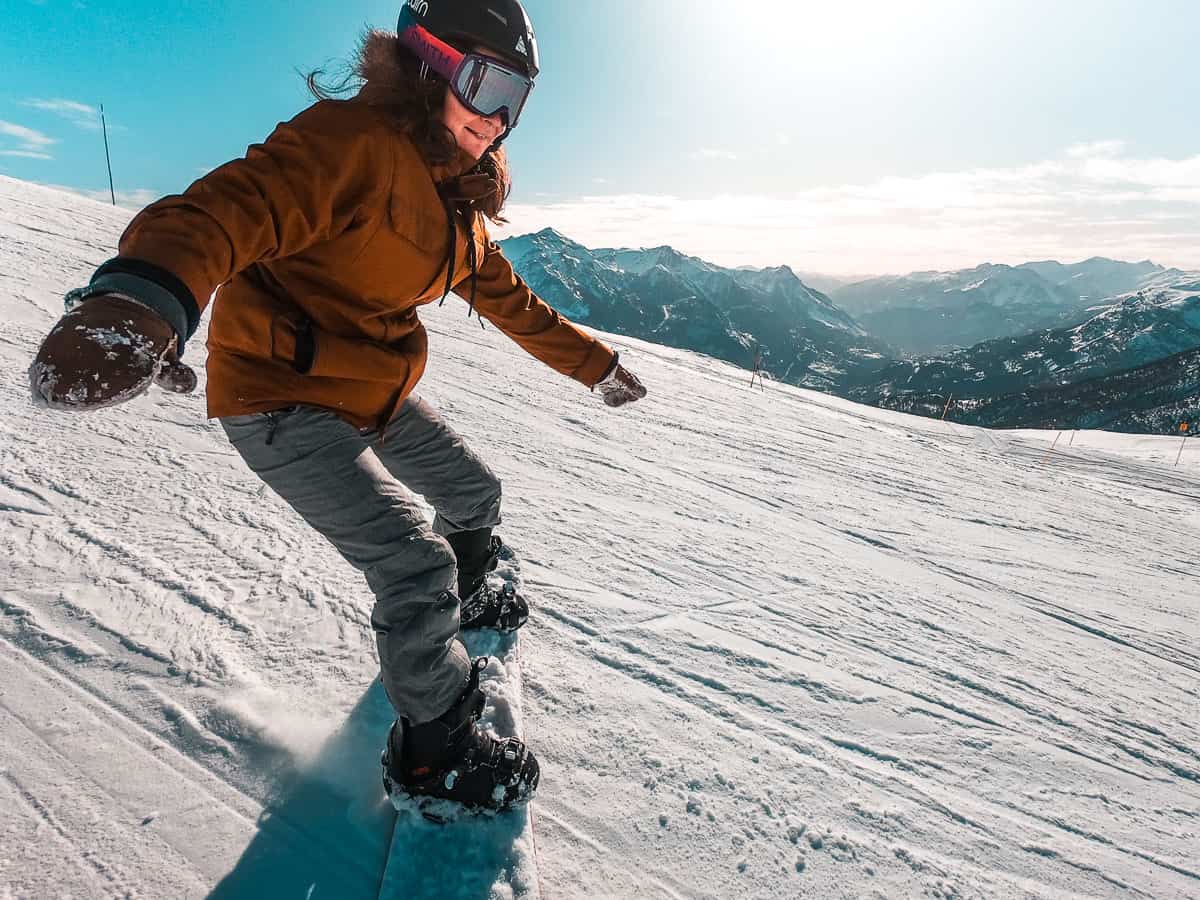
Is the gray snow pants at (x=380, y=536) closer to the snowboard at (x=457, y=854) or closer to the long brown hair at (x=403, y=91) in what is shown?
the snowboard at (x=457, y=854)

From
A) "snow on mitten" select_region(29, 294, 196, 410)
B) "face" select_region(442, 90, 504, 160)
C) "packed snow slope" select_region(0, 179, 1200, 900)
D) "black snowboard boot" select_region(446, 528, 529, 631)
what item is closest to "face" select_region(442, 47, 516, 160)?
"face" select_region(442, 90, 504, 160)

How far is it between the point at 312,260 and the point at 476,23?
798 mm

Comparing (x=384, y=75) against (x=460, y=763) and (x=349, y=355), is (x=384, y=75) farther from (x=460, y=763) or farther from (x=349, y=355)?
(x=460, y=763)

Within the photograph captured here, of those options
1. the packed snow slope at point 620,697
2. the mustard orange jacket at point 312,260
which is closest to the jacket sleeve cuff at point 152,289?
the mustard orange jacket at point 312,260

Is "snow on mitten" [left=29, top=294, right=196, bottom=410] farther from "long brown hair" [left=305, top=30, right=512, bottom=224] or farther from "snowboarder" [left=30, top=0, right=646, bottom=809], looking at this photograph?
"long brown hair" [left=305, top=30, right=512, bottom=224]

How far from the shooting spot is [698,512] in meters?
4.04

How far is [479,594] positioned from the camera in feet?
7.71

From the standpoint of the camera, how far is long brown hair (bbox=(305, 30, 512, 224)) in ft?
4.94

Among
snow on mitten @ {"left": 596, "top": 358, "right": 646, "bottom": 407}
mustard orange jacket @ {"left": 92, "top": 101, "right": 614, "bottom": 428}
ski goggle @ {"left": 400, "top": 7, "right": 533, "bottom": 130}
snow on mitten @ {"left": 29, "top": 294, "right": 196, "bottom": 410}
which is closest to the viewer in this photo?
snow on mitten @ {"left": 29, "top": 294, "right": 196, "bottom": 410}

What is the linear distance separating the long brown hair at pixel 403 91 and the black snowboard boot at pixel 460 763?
138 cm

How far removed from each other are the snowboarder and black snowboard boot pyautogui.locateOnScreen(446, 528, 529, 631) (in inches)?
25.7

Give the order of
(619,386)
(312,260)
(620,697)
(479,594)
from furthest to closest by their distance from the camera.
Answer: (619,386) → (479,594) → (620,697) → (312,260)

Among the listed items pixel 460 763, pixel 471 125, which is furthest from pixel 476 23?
pixel 460 763

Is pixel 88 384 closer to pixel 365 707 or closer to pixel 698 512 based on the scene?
pixel 365 707
